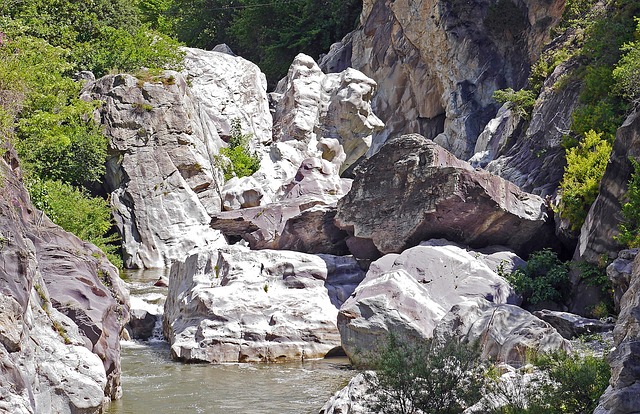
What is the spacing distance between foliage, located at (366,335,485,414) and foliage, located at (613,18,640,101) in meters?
10.6

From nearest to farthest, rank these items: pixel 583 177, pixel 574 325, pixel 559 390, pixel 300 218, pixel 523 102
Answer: pixel 559 390, pixel 574 325, pixel 583 177, pixel 300 218, pixel 523 102

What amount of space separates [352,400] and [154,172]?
809 inches

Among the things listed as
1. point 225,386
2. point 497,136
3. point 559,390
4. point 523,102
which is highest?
point 523,102

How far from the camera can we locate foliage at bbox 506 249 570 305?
16891 mm

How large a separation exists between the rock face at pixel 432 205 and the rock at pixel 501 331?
5.51m

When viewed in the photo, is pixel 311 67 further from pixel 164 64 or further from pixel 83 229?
pixel 83 229

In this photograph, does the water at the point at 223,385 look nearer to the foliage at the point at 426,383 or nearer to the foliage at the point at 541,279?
the foliage at the point at 426,383

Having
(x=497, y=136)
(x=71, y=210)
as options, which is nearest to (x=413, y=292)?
(x=71, y=210)

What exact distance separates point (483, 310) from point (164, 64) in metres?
24.4

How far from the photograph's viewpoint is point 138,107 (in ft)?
97.3

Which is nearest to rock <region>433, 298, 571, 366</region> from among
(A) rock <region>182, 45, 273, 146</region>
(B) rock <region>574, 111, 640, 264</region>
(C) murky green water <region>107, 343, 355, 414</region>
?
(C) murky green water <region>107, 343, 355, 414</region>

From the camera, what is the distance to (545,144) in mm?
21516

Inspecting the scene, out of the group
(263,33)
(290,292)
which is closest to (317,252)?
(290,292)

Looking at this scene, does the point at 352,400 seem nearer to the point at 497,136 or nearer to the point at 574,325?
the point at 574,325
